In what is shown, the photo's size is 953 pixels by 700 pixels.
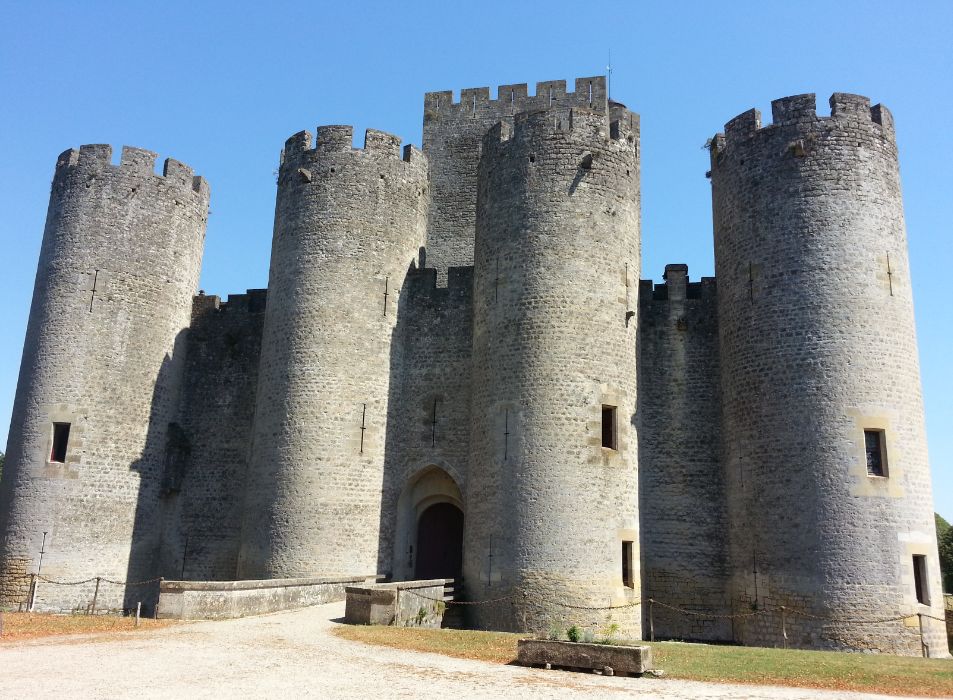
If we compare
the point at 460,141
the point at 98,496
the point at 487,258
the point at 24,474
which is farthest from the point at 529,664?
the point at 460,141

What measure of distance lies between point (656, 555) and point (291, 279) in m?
11.5

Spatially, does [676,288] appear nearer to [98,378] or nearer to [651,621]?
[651,621]

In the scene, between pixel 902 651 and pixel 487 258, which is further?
pixel 487 258

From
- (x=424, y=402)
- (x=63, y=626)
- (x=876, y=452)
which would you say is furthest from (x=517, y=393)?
(x=63, y=626)

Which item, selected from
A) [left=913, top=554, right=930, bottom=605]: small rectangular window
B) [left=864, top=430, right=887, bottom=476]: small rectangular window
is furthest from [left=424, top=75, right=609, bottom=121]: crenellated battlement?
[left=913, top=554, right=930, bottom=605]: small rectangular window

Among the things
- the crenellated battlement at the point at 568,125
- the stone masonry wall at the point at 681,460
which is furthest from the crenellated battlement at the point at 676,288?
the crenellated battlement at the point at 568,125

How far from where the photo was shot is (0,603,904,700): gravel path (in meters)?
9.11

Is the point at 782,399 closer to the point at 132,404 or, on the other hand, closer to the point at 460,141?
the point at 460,141

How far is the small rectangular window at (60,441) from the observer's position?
20.5 metres

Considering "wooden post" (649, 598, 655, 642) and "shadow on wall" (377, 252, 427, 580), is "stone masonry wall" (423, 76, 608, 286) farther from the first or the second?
"wooden post" (649, 598, 655, 642)

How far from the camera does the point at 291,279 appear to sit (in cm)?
2116

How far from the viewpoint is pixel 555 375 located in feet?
59.6

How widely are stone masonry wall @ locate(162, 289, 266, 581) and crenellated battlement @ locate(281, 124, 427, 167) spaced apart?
4.48 m

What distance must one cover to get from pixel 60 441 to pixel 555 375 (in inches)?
503
